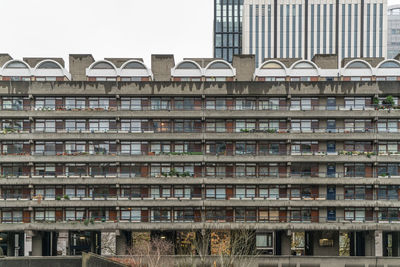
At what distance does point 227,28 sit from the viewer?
127625 mm

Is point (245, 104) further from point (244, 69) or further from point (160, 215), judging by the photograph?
point (160, 215)

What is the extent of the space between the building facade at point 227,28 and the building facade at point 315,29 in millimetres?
10475

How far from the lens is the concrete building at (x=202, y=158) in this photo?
2267 inches

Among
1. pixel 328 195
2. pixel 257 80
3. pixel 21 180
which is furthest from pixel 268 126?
pixel 21 180

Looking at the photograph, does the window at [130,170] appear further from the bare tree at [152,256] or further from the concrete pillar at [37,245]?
the concrete pillar at [37,245]

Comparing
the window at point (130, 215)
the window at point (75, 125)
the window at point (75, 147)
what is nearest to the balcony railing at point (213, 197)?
the window at point (130, 215)

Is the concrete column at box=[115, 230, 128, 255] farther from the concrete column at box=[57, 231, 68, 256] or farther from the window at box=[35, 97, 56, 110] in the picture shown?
the window at box=[35, 97, 56, 110]

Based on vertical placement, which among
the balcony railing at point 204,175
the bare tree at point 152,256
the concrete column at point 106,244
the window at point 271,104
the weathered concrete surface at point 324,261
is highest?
the window at point 271,104

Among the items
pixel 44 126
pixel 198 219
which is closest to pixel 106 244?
pixel 198 219

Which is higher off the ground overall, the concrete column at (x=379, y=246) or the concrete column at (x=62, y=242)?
the concrete column at (x=379, y=246)

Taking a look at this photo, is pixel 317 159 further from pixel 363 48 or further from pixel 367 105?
pixel 363 48

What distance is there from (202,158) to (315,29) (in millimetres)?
69118

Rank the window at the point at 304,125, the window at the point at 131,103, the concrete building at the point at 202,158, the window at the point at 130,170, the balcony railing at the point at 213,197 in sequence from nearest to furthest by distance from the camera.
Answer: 1. the concrete building at the point at 202,158
2. the balcony railing at the point at 213,197
3. the window at the point at 130,170
4. the window at the point at 304,125
5. the window at the point at 131,103

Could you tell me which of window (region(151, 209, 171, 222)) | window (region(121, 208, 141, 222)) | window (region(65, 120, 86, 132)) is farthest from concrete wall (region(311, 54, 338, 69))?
window (region(65, 120, 86, 132))
